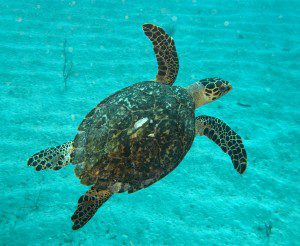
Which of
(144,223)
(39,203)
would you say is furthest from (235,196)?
(39,203)

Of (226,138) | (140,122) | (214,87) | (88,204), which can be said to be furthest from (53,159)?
(214,87)

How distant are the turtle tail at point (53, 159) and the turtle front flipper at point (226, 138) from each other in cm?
192

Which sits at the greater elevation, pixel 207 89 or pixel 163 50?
pixel 163 50

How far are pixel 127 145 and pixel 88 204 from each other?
86 cm

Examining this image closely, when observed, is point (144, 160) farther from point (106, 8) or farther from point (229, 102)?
point (106, 8)

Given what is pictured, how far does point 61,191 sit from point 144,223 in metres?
1.27

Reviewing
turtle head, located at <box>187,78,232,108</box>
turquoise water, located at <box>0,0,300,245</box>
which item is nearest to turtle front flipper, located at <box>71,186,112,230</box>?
turquoise water, located at <box>0,0,300,245</box>

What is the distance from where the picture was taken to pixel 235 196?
432cm

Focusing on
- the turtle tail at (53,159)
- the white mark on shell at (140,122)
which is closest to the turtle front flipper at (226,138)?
the white mark on shell at (140,122)

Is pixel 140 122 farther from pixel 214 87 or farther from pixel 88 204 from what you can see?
pixel 214 87

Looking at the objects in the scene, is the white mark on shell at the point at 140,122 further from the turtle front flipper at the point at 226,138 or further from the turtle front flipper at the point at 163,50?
the turtle front flipper at the point at 163,50

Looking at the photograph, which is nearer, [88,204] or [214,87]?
[88,204]

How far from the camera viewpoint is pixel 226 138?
12.8 feet

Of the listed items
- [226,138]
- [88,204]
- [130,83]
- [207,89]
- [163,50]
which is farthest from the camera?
[130,83]
